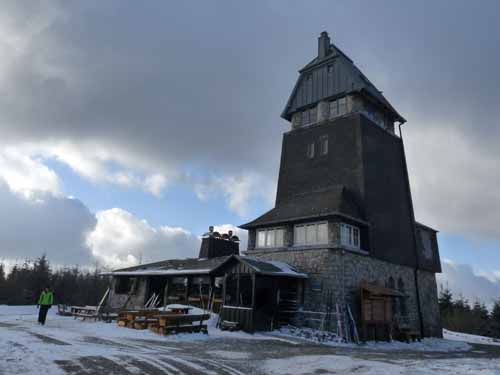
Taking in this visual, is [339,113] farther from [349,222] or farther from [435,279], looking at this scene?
[435,279]

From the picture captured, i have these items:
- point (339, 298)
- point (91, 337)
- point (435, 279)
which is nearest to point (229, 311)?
point (339, 298)

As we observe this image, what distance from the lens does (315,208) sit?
2291cm

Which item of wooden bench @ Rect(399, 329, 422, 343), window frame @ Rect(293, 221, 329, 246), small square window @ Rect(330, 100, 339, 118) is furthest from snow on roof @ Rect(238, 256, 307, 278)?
small square window @ Rect(330, 100, 339, 118)

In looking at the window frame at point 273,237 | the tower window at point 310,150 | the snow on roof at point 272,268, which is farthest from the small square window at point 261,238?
the tower window at point 310,150

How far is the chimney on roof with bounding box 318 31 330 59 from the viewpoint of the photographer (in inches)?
1177

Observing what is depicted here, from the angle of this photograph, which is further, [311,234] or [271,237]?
[271,237]

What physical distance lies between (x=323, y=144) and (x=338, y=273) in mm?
10057

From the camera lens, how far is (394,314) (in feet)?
75.9

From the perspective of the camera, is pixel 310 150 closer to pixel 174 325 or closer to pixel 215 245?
pixel 215 245

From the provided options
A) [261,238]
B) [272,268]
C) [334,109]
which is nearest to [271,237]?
[261,238]

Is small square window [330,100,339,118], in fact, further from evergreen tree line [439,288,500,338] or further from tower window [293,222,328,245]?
evergreen tree line [439,288,500,338]

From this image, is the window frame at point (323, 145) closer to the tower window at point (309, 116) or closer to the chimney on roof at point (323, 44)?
the tower window at point (309, 116)

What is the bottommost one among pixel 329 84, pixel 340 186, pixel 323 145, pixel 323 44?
pixel 340 186

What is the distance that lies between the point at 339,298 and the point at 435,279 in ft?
42.2
